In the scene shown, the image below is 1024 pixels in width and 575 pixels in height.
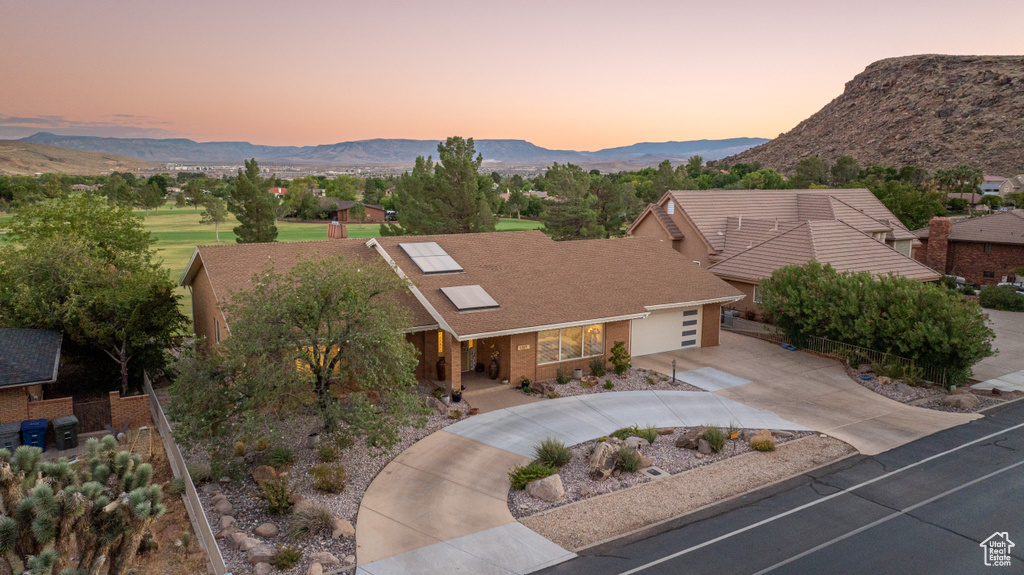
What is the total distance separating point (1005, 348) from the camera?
28.0m

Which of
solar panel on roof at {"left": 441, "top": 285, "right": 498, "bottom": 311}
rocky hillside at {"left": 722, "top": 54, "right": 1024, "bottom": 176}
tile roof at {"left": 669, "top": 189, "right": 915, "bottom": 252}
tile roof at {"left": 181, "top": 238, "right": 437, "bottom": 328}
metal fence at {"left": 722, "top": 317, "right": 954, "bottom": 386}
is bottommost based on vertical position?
metal fence at {"left": 722, "top": 317, "right": 954, "bottom": 386}

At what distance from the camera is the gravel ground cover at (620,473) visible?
552 inches

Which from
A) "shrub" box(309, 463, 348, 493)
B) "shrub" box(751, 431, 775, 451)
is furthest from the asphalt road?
"shrub" box(309, 463, 348, 493)

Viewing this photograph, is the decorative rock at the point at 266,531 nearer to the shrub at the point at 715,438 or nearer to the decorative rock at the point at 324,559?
the decorative rock at the point at 324,559

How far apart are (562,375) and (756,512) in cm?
945

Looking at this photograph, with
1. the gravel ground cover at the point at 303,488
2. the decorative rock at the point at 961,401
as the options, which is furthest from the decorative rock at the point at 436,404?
the decorative rock at the point at 961,401

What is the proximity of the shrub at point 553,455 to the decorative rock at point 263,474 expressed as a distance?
637 cm

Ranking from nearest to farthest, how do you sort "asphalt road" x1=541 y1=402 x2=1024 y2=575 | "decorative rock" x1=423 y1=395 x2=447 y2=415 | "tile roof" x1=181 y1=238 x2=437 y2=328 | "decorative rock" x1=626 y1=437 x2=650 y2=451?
"asphalt road" x1=541 y1=402 x2=1024 y2=575
"decorative rock" x1=626 y1=437 x2=650 y2=451
"decorative rock" x1=423 y1=395 x2=447 y2=415
"tile roof" x1=181 y1=238 x2=437 y2=328

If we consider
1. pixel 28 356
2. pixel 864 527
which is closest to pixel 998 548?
pixel 864 527

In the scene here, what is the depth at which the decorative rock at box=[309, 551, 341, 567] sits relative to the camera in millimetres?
11453

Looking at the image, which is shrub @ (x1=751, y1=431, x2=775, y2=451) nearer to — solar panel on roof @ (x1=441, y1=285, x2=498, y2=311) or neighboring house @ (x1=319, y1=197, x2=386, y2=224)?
solar panel on roof @ (x1=441, y1=285, x2=498, y2=311)

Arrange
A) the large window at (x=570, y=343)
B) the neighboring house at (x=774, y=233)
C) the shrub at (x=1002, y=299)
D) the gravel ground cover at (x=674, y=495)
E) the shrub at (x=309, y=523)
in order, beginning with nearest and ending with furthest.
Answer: the shrub at (x=309, y=523) → the gravel ground cover at (x=674, y=495) → the large window at (x=570, y=343) → the neighboring house at (x=774, y=233) → the shrub at (x=1002, y=299)

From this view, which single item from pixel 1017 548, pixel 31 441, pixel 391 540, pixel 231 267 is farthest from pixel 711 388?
pixel 31 441

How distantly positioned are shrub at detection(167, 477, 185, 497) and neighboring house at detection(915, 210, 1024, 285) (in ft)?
162
